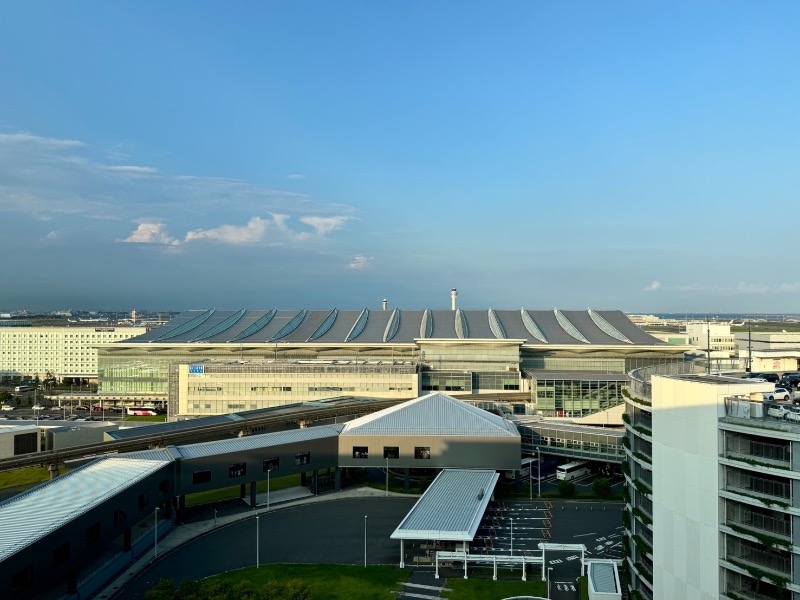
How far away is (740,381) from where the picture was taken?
1638cm

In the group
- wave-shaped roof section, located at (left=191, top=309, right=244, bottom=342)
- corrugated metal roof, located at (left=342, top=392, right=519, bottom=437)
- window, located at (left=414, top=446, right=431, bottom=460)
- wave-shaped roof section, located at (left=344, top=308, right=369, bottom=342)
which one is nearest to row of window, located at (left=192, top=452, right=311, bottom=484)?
corrugated metal roof, located at (left=342, top=392, right=519, bottom=437)

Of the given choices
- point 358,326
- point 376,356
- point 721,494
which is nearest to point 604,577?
point 721,494

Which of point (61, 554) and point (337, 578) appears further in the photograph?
point (337, 578)

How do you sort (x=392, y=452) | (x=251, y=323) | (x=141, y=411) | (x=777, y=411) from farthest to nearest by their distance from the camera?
(x=251, y=323)
(x=141, y=411)
(x=392, y=452)
(x=777, y=411)

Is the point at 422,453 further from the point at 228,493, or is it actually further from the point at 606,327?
the point at 606,327

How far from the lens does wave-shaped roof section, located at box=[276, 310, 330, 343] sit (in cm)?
6982

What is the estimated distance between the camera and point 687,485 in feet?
53.8

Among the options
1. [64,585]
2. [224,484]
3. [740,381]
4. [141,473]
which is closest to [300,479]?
[224,484]

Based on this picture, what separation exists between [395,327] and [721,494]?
57.8m

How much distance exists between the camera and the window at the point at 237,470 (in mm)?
33650

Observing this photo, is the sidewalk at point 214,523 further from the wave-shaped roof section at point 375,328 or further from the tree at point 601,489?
the wave-shaped roof section at point 375,328

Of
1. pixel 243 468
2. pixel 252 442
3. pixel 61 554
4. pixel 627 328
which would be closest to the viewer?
pixel 61 554

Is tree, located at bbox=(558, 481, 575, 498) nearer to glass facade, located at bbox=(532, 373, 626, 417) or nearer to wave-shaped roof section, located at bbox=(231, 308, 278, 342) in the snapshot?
glass facade, located at bbox=(532, 373, 626, 417)

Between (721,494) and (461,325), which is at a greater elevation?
(461,325)
